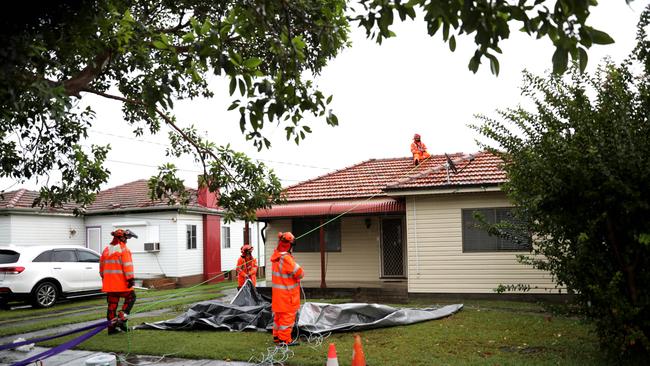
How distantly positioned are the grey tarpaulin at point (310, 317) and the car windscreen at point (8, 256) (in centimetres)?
692

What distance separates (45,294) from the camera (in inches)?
612

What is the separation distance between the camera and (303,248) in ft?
57.9

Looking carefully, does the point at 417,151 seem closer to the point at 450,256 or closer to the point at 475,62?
the point at 450,256

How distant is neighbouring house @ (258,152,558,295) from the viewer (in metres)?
13.6

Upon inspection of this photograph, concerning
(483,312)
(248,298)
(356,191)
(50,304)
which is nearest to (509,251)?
(483,312)

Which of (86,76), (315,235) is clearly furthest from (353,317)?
(315,235)

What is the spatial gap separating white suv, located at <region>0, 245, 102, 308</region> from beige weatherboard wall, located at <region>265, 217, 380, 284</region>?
6.85 metres

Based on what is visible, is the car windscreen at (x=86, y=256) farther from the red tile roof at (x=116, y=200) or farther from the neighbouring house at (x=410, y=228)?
the neighbouring house at (x=410, y=228)

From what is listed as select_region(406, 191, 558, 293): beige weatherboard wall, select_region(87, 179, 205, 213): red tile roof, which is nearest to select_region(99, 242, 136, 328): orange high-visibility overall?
select_region(406, 191, 558, 293): beige weatherboard wall

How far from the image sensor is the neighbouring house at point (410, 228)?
1362 cm

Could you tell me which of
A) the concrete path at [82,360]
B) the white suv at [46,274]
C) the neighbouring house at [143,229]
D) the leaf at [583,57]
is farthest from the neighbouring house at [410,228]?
the leaf at [583,57]

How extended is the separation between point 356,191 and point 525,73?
982 centimetres

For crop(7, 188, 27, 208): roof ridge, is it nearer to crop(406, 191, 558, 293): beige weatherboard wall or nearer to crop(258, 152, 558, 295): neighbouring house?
crop(258, 152, 558, 295): neighbouring house

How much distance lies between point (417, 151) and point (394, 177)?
3.89 ft
